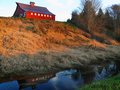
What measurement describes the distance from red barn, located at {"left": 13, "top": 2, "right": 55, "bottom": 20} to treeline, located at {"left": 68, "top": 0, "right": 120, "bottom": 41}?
6.64 meters

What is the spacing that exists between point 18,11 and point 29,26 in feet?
55.8

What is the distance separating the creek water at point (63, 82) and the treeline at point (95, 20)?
33711mm

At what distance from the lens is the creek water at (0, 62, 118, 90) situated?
20478 mm

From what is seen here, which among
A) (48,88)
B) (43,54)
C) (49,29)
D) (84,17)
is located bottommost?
(48,88)

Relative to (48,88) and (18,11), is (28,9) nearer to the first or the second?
(18,11)

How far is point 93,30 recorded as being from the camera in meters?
62.5

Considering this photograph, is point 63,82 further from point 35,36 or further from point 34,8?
point 34,8

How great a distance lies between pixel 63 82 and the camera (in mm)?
22484

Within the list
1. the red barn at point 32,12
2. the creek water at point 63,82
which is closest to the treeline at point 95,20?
the red barn at point 32,12

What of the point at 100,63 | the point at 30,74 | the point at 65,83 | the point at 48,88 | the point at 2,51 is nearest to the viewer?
the point at 48,88

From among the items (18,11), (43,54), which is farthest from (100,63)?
(18,11)

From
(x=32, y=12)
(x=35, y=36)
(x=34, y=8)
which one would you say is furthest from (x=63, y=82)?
(x=34, y=8)

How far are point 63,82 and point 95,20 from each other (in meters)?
44.6

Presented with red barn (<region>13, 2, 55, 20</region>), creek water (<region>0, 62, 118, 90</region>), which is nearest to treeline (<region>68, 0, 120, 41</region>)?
red barn (<region>13, 2, 55, 20</region>)
